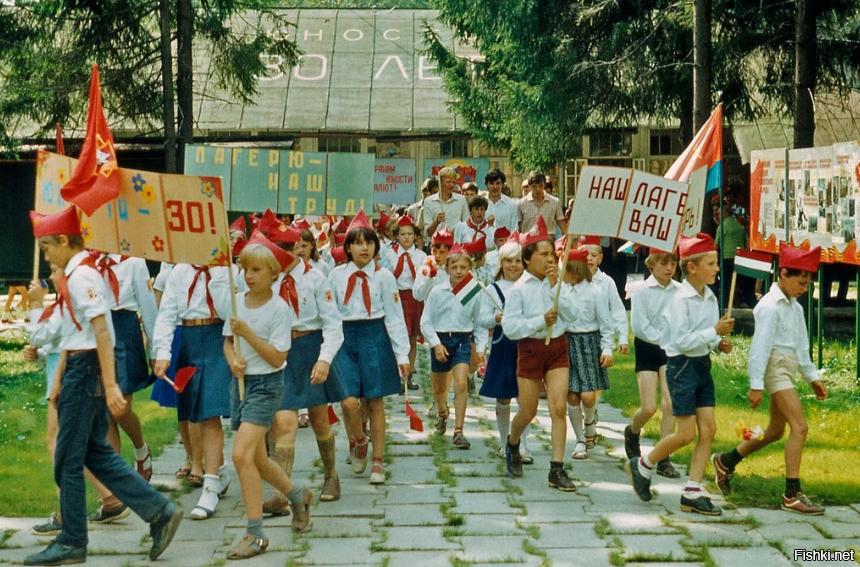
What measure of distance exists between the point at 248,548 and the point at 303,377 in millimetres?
1510

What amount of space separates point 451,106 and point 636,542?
65.1 feet

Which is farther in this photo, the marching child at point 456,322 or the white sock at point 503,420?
the marching child at point 456,322

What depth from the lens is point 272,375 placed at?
692cm

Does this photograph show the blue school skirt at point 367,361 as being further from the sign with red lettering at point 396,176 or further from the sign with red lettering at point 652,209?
the sign with red lettering at point 396,176

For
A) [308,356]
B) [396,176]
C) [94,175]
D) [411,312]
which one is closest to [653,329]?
[308,356]

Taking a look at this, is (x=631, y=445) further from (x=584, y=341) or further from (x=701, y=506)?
(x=701, y=506)

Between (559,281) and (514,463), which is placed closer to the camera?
(559,281)

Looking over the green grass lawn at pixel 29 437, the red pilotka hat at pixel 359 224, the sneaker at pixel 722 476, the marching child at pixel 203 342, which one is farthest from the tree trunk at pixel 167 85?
the sneaker at pixel 722 476

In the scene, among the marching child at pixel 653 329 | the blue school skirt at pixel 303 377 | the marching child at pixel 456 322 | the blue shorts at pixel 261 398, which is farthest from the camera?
the marching child at pixel 456 322

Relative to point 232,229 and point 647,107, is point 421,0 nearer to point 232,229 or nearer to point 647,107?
point 647,107

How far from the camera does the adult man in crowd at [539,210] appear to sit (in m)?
14.9

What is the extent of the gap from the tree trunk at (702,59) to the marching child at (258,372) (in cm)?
894

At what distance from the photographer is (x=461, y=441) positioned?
9758 mm

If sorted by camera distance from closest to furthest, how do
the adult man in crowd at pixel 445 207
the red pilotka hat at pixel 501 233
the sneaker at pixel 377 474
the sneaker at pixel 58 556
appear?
1. the sneaker at pixel 58 556
2. the sneaker at pixel 377 474
3. the red pilotka hat at pixel 501 233
4. the adult man in crowd at pixel 445 207
